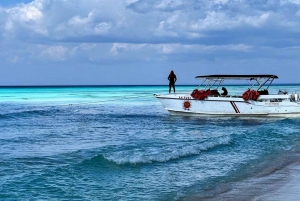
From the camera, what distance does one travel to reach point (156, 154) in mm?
14102

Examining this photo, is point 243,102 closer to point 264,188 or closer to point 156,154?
point 156,154

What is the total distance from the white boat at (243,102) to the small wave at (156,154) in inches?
410

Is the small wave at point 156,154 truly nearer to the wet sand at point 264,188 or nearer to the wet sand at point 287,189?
the wet sand at point 264,188

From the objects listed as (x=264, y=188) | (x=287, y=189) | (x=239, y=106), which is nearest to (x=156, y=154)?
(x=264, y=188)

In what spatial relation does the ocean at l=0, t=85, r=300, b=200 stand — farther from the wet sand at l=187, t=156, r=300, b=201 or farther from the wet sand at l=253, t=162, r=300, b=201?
the wet sand at l=253, t=162, r=300, b=201

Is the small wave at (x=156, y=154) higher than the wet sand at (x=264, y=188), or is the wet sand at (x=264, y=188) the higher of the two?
the small wave at (x=156, y=154)

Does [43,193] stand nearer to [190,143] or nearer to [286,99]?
[190,143]

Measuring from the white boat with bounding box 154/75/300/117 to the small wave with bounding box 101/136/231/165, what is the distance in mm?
10403

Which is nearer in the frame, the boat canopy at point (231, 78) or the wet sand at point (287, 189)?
the wet sand at point (287, 189)

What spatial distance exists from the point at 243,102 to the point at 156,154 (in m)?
13.5

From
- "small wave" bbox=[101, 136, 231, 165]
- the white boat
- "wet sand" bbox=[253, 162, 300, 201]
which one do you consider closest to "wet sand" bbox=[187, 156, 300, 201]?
"wet sand" bbox=[253, 162, 300, 201]

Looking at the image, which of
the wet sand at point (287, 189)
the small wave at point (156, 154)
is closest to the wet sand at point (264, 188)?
the wet sand at point (287, 189)

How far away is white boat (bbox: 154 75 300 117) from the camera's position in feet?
87.2

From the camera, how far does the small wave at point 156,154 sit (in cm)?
1310
